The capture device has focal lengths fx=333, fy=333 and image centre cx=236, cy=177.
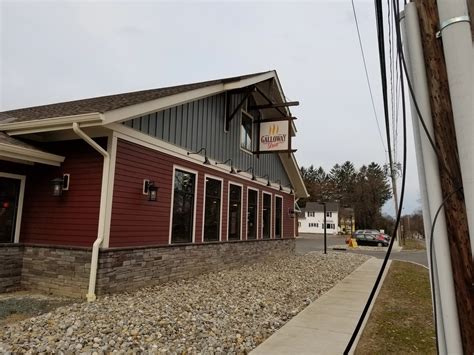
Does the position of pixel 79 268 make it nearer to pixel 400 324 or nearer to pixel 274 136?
pixel 400 324

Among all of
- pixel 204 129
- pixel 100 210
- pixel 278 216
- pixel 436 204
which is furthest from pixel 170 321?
pixel 278 216

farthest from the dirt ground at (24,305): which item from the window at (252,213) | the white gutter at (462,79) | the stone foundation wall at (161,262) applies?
the window at (252,213)

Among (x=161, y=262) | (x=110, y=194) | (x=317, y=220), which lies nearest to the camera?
(x=110, y=194)

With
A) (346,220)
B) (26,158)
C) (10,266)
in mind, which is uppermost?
(26,158)

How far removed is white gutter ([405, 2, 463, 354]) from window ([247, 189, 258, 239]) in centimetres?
1045

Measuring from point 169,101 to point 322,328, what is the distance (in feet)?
18.1

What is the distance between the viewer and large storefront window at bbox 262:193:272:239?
1359 cm

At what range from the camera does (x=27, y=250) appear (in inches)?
270

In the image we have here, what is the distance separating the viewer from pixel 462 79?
1554mm

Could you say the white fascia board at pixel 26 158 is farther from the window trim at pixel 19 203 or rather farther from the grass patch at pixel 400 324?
the grass patch at pixel 400 324

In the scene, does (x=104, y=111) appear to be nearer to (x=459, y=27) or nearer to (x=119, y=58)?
(x=459, y=27)

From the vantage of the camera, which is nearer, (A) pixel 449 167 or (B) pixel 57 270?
(A) pixel 449 167

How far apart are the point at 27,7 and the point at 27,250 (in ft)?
31.5

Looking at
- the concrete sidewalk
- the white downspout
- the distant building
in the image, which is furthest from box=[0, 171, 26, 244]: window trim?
the distant building
